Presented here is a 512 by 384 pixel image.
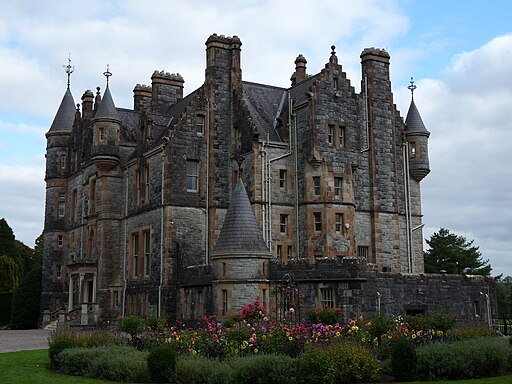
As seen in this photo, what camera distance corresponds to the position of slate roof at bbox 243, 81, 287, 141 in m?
37.5

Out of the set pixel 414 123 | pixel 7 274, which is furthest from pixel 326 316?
pixel 7 274

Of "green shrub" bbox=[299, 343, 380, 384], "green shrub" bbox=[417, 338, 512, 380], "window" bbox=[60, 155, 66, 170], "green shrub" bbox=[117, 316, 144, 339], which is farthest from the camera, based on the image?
"window" bbox=[60, 155, 66, 170]

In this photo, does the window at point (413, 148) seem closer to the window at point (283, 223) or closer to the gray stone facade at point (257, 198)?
the gray stone facade at point (257, 198)

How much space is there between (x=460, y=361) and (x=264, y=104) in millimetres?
24285

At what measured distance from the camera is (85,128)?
48.7 metres

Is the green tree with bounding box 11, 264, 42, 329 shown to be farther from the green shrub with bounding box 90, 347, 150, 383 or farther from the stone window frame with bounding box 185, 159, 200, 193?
the green shrub with bounding box 90, 347, 150, 383

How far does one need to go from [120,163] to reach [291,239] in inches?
515

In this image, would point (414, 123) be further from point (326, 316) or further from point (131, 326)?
point (131, 326)

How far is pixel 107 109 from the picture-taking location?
4225 cm

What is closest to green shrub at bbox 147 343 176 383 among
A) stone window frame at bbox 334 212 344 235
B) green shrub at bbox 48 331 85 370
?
green shrub at bbox 48 331 85 370

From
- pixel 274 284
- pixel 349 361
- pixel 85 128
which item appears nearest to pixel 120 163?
pixel 85 128

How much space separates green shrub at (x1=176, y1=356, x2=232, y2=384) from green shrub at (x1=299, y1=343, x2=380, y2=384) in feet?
6.39

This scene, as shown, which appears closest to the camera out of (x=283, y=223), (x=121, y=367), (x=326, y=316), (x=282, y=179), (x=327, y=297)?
(x=121, y=367)

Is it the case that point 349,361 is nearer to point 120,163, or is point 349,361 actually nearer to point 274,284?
point 274,284
